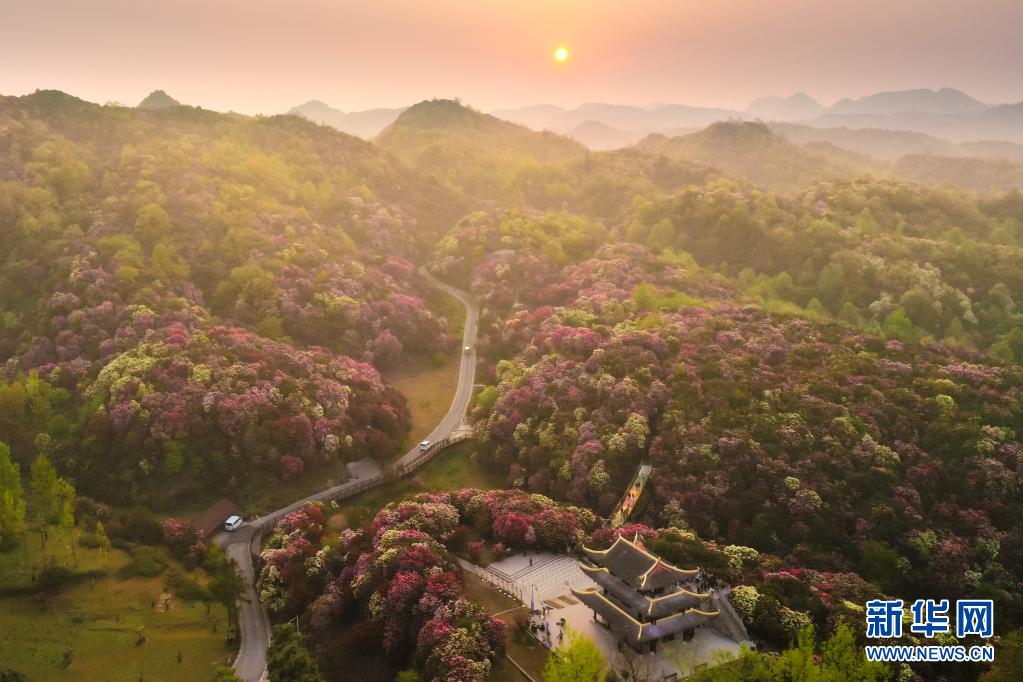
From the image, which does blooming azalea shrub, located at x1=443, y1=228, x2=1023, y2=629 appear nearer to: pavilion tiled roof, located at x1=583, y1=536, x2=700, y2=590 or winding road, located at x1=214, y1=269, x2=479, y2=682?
winding road, located at x1=214, y1=269, x2=479, y2=682

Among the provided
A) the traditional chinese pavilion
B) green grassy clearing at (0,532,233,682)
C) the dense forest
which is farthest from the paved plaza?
green grassy clearing at (0,532,233,682)

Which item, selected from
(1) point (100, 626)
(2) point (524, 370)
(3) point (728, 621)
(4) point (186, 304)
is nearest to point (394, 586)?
(1) point (100, 626)

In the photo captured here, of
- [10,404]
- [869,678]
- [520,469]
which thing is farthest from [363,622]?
[10,404]

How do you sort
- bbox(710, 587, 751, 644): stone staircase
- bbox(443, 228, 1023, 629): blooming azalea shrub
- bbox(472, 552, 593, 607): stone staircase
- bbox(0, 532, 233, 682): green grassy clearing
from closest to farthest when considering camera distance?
bbox(710, 587, 751, 644): stone staircase → bbox(0, 532, 233, 682): green grassy clearing → bbox(472, 552, 593, 607): stone staircase → bbox(443, 228, 1023, 629): blooming azalea shrub

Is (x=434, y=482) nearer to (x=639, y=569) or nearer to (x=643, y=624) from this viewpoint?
(x=639, y=569)

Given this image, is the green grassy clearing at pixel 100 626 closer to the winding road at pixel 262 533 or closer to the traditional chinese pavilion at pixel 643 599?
the winding road at pixel 262 533

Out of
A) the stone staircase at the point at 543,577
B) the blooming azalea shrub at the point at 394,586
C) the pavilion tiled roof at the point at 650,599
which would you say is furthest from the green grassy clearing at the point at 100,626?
the pavilion tiled roof at the point at 650,599

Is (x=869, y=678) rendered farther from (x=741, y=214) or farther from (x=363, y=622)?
(x=741, y=214)
